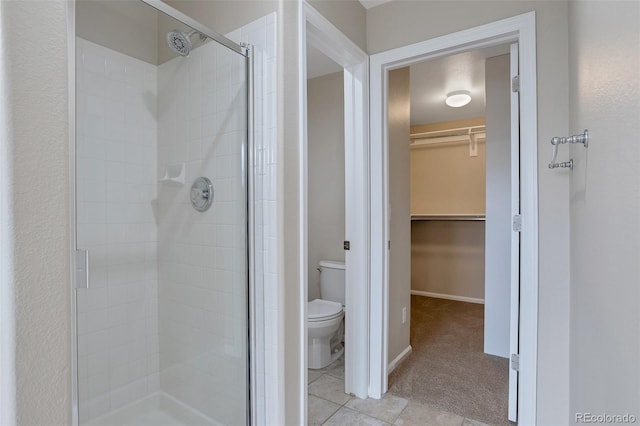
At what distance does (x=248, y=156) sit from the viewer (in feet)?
5.28

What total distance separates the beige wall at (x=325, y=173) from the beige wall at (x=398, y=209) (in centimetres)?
60

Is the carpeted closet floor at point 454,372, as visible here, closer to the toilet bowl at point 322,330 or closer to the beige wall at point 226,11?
the toilet bowl at point 322,330

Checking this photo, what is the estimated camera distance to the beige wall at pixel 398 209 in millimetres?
2506

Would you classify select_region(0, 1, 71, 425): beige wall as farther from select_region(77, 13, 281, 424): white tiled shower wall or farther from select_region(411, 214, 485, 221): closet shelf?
select_region(411, 214, 485, 221): closet shelf

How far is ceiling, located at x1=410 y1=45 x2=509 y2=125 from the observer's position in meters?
2.92

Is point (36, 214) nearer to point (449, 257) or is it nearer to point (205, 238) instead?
point (205, 238)

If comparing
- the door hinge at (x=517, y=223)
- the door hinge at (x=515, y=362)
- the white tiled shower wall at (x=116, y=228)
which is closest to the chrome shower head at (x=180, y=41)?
the white tiled shower wall at (x=116, y=228)

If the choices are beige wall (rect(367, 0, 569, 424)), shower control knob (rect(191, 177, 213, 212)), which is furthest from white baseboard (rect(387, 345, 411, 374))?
shower control knob (rect(191, 177, 213, 212))

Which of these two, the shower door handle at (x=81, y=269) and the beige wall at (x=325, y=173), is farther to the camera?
the beige wall at (x=325, y=173)

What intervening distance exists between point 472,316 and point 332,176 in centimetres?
232

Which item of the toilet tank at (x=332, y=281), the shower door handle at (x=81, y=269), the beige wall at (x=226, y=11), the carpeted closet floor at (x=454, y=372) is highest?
the beige wall at (x=226, y=11)

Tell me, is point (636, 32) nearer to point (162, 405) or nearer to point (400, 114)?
point (400, 114)

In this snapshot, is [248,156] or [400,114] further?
[400,114]

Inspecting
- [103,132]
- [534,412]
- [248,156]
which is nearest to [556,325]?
[534,412]
